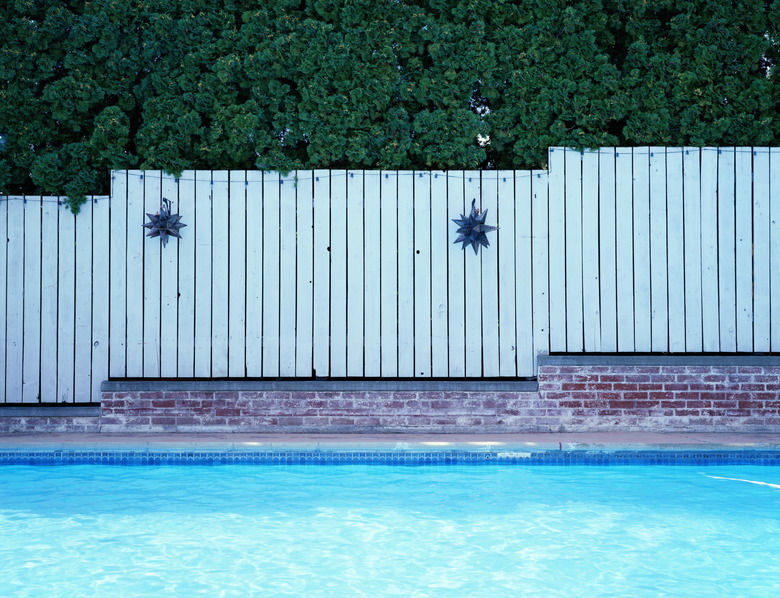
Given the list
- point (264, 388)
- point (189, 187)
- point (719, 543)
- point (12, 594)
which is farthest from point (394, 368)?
point (12, 594)

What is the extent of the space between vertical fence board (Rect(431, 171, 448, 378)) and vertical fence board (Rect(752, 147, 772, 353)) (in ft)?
9.04

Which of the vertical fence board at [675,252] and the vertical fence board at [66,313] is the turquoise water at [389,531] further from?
the vertical fence board at [675,252]

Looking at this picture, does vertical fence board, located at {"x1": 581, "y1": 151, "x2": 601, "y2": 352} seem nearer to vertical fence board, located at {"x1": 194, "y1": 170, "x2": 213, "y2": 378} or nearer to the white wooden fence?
the white wooden fence

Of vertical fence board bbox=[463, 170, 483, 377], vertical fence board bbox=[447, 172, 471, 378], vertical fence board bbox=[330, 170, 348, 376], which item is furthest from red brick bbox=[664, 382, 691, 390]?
vertical fence board bbox=[330, 170, 348, 376]

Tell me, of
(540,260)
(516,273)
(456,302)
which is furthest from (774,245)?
(456,302)

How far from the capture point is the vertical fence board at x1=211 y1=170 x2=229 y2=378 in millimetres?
7383

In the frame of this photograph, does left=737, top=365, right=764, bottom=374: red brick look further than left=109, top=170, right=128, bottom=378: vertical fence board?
No

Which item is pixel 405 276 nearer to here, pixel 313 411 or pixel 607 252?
pixel 313 411

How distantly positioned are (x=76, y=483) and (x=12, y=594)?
2.19m

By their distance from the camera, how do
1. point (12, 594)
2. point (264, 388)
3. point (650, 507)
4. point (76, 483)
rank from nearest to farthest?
point (12, 594) < point (650, 507) < point (76, 483) < point (264, 388)

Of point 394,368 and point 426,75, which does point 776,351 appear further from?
point 426,75

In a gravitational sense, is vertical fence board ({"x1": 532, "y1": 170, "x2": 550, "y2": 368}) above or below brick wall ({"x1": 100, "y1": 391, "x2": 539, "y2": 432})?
above

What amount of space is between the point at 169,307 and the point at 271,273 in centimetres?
97

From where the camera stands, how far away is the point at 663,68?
745 cm
